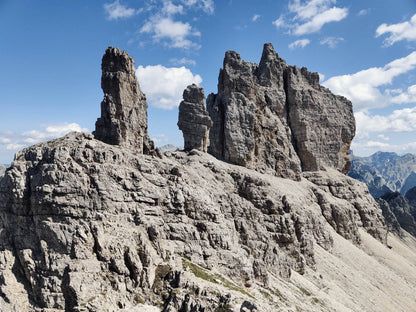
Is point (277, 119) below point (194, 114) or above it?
above

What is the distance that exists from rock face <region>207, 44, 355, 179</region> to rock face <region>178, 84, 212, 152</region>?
37.3 feet

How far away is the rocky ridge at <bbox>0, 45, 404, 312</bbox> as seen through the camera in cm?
4372

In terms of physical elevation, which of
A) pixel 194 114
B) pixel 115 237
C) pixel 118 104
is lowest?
pixel 115 237

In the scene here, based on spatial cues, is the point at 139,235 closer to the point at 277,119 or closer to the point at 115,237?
the point at 115,237

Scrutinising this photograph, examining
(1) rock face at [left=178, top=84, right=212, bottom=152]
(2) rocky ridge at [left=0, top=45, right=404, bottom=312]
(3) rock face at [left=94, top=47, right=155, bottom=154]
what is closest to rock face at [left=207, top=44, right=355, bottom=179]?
(1) rock face at [left=178, top=84, right=212, bottom=152]

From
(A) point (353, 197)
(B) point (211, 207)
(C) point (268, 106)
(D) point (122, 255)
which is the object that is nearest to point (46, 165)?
(D) point (122, 255)

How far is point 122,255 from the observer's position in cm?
4641

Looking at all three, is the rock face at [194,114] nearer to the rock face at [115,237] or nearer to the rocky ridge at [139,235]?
the rocky ridge at [139,235]

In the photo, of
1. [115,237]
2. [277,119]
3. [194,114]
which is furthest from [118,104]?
[277,119]

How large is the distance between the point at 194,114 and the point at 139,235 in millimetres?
46932

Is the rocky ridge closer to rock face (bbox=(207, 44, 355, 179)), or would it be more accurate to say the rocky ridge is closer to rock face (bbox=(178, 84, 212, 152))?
rock face (bbox=(178, 84, 212, 152))

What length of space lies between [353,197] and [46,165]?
110029 mm

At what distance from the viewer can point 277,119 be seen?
118 metres

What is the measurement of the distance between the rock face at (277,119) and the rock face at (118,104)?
38.9 m
